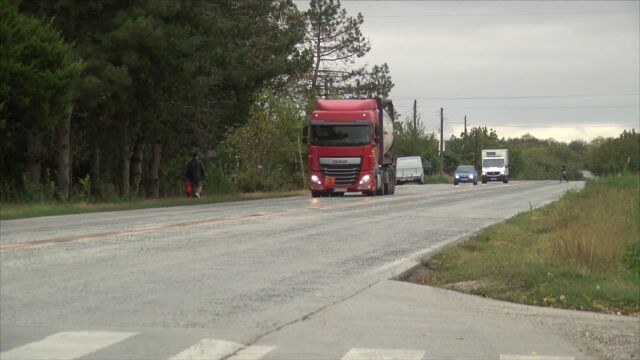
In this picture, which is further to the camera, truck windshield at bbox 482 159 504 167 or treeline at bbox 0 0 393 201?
truck windshield at bbox 482 159 504 167

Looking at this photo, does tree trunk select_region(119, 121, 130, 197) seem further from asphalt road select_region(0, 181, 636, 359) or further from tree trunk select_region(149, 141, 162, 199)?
asphalt road select_region(0, 181, 636, 359)

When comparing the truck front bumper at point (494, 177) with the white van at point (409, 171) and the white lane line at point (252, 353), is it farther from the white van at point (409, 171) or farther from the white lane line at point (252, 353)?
the white lane line at point (252, 353)

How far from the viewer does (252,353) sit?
7.33 meters

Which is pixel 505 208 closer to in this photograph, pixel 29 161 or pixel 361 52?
pixel 29 161

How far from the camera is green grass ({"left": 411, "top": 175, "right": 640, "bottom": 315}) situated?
10094mm

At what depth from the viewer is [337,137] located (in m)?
36.8

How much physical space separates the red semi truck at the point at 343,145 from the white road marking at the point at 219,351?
29119 millimetres

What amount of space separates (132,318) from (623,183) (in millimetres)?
26884

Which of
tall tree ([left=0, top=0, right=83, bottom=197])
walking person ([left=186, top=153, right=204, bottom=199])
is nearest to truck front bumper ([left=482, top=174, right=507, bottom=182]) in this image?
walking person ([left=186, top=153, right=204, bottom=199])

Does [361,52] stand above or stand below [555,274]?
above

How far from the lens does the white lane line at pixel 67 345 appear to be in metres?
7.23

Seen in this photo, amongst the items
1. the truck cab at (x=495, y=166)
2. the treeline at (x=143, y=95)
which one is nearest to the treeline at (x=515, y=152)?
the truck cab at (x=495, y=166)

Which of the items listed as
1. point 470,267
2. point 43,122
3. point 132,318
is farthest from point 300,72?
point 132,318

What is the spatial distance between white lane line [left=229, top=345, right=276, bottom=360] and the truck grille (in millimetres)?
29474
